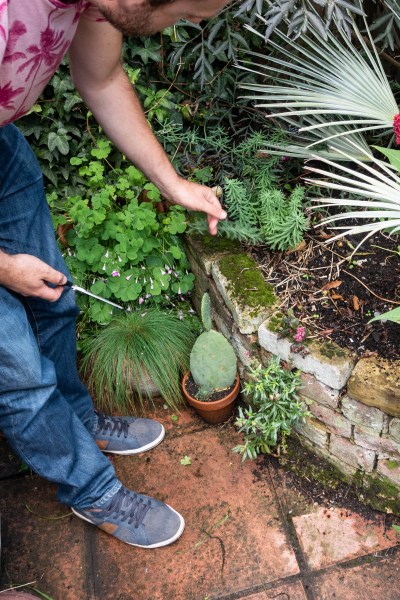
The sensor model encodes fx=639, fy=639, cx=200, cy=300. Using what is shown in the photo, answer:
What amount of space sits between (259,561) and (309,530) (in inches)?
8.7

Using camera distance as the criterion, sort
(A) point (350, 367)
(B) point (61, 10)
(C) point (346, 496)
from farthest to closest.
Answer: (C) point (346, 496)
(A) point (350, 367)
(B) point (61, 10)

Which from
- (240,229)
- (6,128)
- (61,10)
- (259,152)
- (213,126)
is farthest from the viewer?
(213,126)

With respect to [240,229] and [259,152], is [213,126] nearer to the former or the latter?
[259,152]

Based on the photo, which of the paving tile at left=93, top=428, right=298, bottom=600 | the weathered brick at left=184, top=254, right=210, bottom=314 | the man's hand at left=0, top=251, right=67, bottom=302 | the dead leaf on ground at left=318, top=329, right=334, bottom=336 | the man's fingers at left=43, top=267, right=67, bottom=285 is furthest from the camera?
the weathered brick at left=184, top=254, right=210, bottom=314

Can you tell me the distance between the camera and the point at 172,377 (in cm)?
278

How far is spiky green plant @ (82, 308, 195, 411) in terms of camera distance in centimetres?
275

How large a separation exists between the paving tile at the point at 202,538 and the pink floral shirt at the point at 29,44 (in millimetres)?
1526

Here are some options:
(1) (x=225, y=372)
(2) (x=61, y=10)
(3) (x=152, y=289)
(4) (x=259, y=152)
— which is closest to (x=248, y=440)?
(1) (x=225, y=372)

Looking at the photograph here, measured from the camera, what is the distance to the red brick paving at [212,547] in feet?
7.32

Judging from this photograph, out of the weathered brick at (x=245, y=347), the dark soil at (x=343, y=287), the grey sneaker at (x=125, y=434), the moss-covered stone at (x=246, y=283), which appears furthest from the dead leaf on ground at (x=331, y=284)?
the grey sneaker at (x=125, y=434)

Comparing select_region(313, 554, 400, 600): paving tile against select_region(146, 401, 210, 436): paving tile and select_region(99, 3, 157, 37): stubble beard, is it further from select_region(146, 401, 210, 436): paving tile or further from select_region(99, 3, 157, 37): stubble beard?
select_region(99, 3, 157, 37): stubble beard

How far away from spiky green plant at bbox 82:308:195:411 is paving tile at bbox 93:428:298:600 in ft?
0.89

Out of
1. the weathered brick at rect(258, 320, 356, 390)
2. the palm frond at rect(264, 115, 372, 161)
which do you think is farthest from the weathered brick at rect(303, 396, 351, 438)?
the palm frond at rect(264, 115, 372, 161)

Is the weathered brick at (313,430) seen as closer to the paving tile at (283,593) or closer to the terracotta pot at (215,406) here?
the terracotta pot at (215,406)
